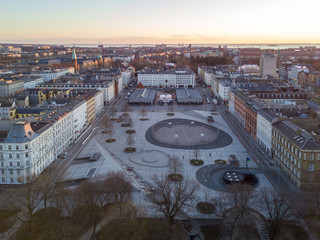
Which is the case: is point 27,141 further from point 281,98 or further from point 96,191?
point 281,98

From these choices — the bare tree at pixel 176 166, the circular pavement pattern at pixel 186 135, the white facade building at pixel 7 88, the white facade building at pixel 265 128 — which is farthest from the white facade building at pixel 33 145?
the white facade building at pixel 7 88

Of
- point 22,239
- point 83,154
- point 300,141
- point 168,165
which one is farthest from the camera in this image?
point 83,154

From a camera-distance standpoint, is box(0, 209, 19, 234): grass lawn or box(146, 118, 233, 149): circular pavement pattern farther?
box(146, 118, 233, 149): circular pavement pattern

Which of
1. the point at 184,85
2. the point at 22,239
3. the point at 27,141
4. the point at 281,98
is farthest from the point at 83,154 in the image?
the point at 184,85

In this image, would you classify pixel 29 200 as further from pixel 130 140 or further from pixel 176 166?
pixel 130 140

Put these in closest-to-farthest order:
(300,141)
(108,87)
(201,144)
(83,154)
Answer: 1. (300,141)
2. (83,154)
3. (201,144)
4. (108,87)

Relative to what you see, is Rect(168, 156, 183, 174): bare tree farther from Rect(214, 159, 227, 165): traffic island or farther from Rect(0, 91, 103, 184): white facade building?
Rect(0, 91, 103, 184): white facade building

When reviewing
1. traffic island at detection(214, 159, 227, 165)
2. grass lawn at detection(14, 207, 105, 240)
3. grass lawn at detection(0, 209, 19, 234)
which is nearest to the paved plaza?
traffic island at detection(214, 159, 227, 165)
